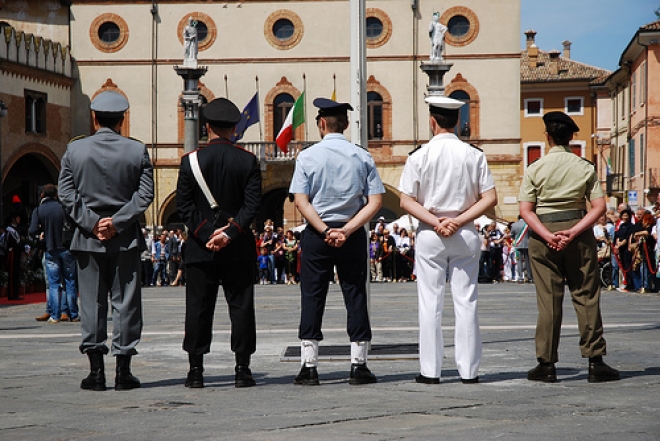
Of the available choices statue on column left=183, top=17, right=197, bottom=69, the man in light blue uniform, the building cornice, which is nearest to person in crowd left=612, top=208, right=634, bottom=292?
the man in light blue uniform

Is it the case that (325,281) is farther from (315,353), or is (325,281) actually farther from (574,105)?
(574,105)

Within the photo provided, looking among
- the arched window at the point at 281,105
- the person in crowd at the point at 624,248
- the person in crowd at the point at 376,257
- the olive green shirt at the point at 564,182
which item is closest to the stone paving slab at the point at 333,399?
the olive green shirt at the point at 564,182

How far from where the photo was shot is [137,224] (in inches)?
323

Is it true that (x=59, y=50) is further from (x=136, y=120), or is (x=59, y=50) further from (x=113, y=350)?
(x=113, y=350)

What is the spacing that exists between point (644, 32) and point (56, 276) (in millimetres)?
39723

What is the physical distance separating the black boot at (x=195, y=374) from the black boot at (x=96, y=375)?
576 millimetres

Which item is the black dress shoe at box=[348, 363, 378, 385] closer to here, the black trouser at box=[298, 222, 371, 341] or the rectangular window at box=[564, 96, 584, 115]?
the black trouser at box=[298, 222, 371, 341]

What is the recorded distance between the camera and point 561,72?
71.9 m

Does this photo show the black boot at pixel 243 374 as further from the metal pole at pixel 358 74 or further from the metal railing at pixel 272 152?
the metal railing at pixel 272 152

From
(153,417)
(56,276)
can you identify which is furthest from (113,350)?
(56,276)

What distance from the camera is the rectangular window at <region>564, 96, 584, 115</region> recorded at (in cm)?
7069

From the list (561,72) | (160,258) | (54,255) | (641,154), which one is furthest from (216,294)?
(561,72)

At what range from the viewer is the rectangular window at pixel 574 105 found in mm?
70688

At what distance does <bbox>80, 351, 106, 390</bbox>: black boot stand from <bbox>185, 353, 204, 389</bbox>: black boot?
576 mm
